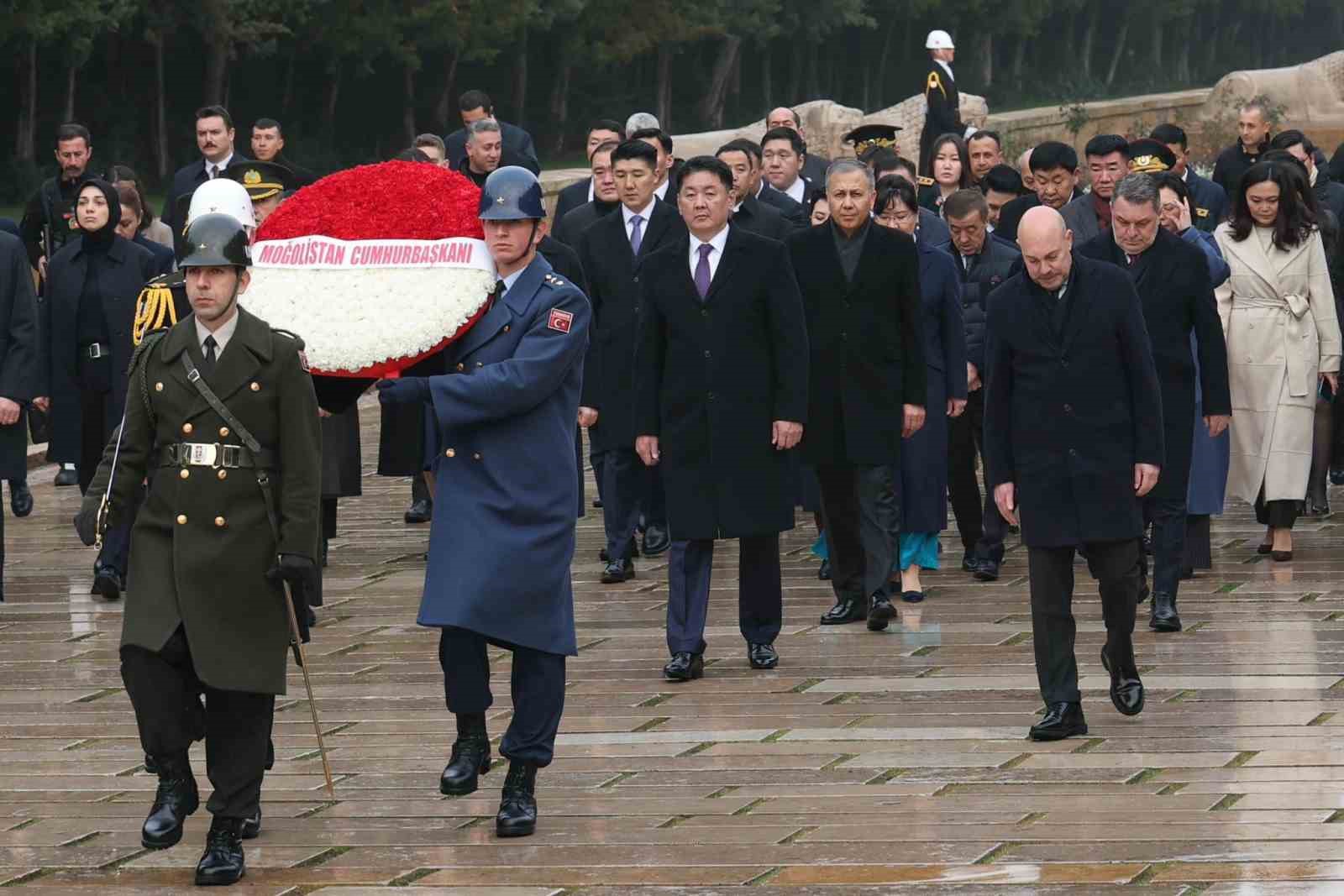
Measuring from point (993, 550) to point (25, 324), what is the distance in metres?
4.51

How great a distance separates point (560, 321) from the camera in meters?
7.19

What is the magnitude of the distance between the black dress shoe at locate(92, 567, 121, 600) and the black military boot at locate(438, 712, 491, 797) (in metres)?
4.57

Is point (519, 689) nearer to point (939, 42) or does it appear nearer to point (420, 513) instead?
point (420, 513)

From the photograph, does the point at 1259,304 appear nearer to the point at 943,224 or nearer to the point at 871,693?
the point at 943,224

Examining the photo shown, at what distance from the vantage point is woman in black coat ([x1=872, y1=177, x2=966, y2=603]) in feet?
36.5

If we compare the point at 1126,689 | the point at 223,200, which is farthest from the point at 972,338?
the point at 223,200

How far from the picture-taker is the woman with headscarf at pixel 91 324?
1223 cm

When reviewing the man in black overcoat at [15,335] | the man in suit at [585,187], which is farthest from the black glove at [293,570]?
the man in suit at [585,187]

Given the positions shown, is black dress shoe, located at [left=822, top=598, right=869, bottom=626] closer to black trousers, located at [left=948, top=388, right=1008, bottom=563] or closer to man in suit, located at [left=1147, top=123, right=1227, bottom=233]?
black trousers, located at [left=948, top=388, right=1008, bottom=563]

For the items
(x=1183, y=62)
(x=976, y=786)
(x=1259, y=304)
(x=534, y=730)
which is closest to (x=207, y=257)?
(x=534, y=730)

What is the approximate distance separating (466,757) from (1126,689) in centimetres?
231

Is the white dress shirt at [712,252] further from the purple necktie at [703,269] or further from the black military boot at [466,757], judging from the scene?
the black military boot at [466,757]

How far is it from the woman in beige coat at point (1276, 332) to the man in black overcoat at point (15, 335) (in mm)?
5475

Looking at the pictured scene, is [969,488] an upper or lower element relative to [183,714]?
upper
